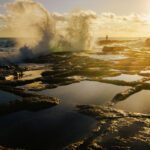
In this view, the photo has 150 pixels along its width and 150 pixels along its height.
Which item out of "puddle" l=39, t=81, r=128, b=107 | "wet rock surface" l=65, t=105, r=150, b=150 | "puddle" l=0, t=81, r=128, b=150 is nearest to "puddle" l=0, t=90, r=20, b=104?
"puddle" l=39, t=81, r=128, b=107

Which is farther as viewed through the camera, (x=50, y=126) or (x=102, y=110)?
(x=102, y=110)

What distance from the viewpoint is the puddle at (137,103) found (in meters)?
15.6

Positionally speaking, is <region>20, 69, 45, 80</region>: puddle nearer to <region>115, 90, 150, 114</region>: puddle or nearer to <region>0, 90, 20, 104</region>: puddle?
<region>0, 90, 20, 104</region>: puddle

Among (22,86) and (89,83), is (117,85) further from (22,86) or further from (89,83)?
(22,86)

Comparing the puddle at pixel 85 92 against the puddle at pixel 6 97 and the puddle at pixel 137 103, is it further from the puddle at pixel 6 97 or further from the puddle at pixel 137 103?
the puddle at pixel 6 97

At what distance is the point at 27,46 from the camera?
170 feet

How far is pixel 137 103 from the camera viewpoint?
16.8 metres

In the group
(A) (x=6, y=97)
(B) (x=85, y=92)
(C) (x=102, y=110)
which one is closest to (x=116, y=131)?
(C) (x=102, y=110)

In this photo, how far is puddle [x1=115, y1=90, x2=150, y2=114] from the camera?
15.6 metres

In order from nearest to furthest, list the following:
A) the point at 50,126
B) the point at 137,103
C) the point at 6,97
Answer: the point at 50,126
the point at 137,103
the point at 6,97

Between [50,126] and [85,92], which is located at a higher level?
[85,92]

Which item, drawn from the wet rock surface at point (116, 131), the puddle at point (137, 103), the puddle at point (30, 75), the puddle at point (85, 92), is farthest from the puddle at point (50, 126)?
the puddle at point (30, 75)

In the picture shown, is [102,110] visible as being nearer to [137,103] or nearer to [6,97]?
[137,103]

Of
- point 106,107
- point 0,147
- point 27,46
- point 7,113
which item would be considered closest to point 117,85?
point 106,107
